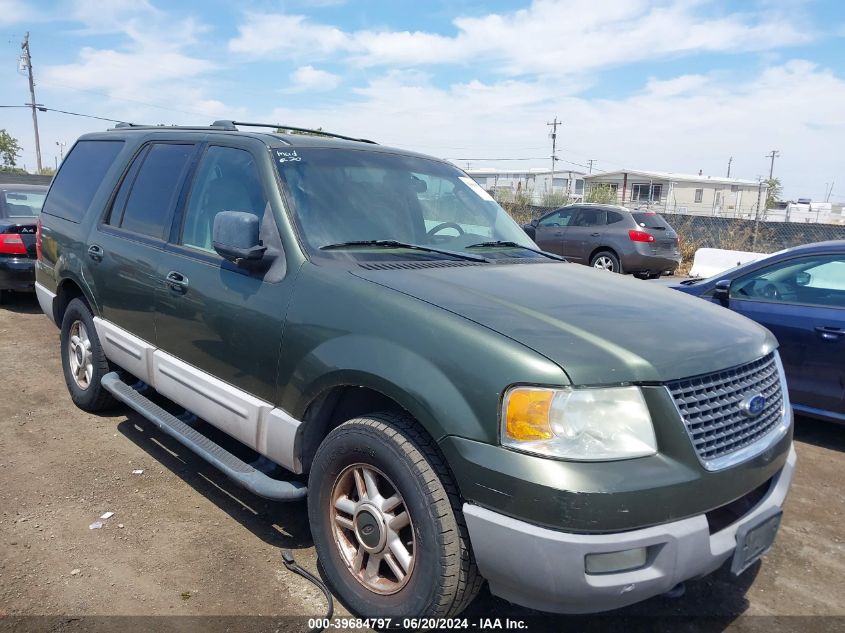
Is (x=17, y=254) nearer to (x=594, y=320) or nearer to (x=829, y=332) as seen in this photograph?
(x=594, y=320)

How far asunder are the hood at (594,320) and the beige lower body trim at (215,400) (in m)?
0.78

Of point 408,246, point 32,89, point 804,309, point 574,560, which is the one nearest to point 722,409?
point 574,560

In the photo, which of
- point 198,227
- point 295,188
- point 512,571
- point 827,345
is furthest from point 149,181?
point 827,345

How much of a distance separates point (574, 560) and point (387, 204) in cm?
205

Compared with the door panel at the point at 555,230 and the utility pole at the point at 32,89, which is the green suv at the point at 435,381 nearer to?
the door panel at the point at 555,230

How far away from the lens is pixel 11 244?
791cm

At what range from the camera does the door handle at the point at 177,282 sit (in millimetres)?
3404

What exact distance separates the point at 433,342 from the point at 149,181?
8.65 ft

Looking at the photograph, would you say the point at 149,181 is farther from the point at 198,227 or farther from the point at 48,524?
the point at 48,524

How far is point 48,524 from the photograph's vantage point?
332 centimetres

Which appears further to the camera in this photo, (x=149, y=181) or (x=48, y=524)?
(x=149, y=181)

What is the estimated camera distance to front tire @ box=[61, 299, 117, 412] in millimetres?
4473

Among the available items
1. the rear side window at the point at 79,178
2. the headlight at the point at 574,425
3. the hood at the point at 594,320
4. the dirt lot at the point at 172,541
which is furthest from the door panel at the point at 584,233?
the headlight at the point at 574,425

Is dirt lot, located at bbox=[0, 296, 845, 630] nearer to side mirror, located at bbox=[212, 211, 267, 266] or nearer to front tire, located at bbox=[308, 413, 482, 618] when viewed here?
front tire, located at bbox=[308, 413, 482, 618]
